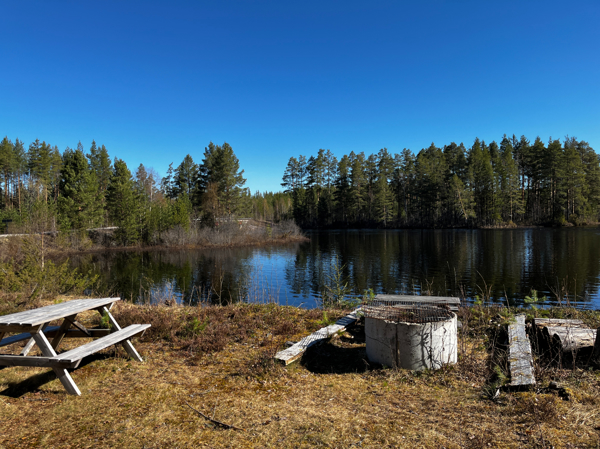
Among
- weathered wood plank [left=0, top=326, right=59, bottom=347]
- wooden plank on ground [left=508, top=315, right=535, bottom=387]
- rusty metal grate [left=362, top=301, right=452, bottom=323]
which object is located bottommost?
wooden plank on ground [left=508, top=315, right=535, bottom=387]

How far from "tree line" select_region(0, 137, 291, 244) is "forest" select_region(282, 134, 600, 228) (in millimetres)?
29793

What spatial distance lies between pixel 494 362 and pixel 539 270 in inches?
734

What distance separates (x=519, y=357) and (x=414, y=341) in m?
1.31

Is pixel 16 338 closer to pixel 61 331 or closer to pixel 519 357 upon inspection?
pixel 61 331

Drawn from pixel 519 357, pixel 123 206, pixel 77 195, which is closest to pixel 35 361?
pixel 519 357

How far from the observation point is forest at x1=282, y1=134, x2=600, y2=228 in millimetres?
56250

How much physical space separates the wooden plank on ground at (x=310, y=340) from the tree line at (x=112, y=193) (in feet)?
79.5

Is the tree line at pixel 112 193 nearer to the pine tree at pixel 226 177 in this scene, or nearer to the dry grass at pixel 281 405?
the pine tree at pixel 226 177

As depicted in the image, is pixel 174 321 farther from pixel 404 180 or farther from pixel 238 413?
pixel 404 180

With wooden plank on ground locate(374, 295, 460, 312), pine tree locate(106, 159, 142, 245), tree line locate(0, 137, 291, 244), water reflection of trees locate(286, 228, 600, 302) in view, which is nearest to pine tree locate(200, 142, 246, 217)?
tree line locate(0, 137, 291, 244)

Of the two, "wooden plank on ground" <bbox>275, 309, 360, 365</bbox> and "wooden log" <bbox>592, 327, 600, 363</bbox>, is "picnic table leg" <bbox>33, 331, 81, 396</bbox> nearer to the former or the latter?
"wooden plank on ground" <bbox>275, 309, 360, 365</bbox>

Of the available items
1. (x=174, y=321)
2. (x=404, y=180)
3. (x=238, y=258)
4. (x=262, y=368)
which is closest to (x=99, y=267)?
(x=238, y=258)

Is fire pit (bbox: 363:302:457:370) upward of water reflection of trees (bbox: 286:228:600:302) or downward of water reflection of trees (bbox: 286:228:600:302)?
upward

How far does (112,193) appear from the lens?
42281mm
